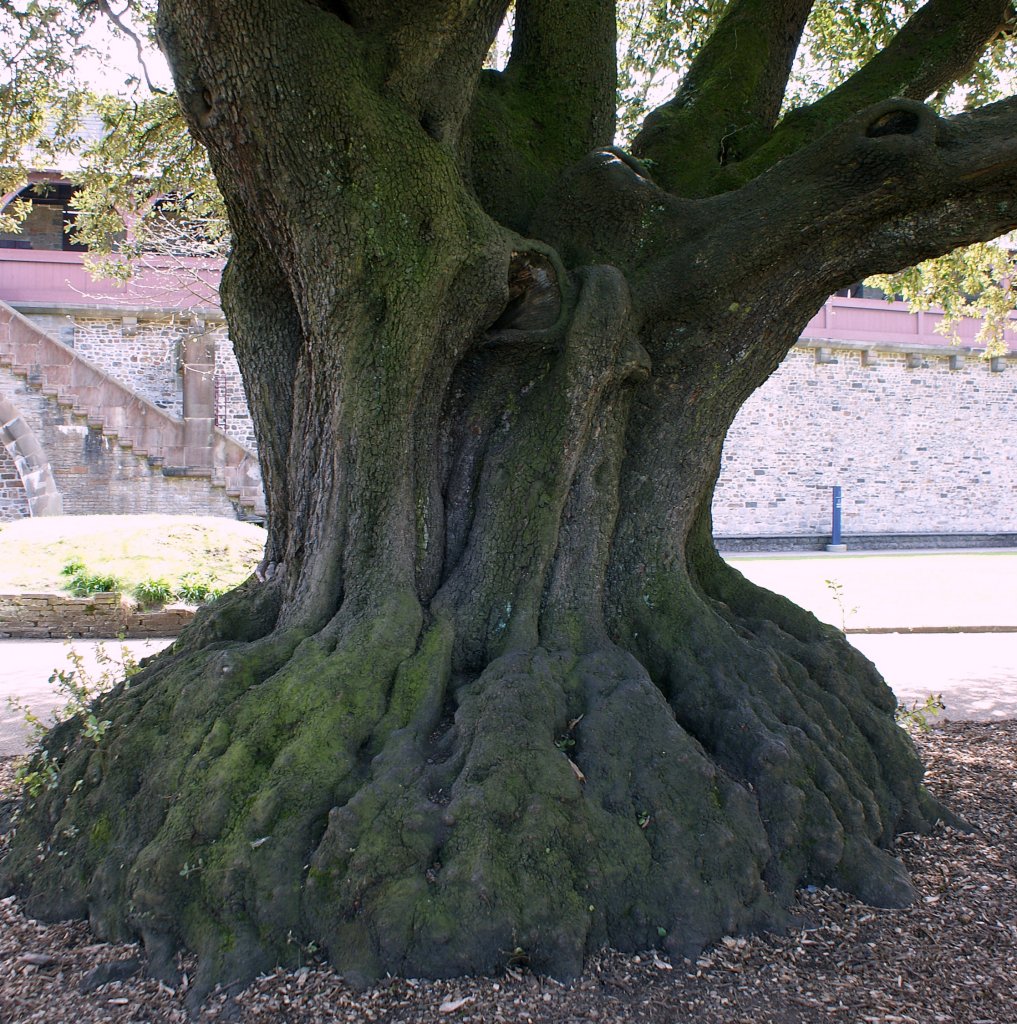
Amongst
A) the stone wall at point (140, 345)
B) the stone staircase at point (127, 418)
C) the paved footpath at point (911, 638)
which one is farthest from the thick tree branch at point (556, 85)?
the stone wall at point (140, 345)

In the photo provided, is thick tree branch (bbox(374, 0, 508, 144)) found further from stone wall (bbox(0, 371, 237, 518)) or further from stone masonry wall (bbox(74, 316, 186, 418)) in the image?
stone masonry wall (bbox(74, 316, 186, 418))

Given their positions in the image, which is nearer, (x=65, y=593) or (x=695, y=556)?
(x=695, y=556)

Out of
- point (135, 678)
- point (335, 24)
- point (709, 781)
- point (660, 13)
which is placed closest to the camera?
point (709, 781)

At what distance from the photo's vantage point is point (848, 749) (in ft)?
12.6

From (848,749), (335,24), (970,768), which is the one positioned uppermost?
(335,24)

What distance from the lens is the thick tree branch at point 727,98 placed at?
526 centimetres

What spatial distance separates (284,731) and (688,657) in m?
1.78

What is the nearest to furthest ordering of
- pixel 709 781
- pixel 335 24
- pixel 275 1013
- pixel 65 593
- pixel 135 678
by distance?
pixel 275 1013
pixel 709 781
pixel 335 24
pixel 135 678
pixel 65 593

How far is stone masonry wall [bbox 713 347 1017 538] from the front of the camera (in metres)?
25.3

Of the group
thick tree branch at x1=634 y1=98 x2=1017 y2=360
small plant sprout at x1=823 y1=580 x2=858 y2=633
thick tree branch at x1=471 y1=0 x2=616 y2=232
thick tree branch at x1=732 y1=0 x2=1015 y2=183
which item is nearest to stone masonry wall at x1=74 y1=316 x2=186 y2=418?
small plant sprout at x1=823 y1=580 x2=858 y2=633

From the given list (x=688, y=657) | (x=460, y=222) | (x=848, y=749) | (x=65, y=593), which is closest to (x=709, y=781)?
(x=688, y=657)

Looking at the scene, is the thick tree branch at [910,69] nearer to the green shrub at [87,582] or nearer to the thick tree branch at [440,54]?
the thick tree branch at [440,54]

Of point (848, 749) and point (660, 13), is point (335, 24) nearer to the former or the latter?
point (848, 749)

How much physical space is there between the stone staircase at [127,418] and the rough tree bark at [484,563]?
13.0 meters
